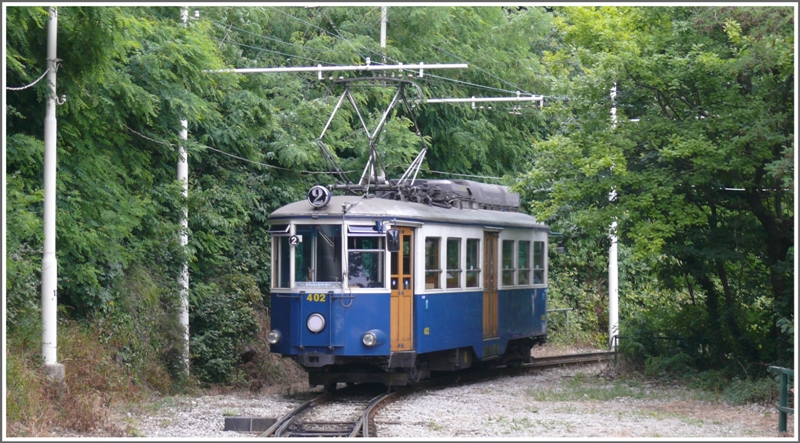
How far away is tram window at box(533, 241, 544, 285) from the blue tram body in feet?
11.1

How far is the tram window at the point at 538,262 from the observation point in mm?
20250

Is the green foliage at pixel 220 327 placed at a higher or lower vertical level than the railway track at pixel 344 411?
higher

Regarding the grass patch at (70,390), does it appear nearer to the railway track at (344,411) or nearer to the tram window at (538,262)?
the railway track at (344,411)

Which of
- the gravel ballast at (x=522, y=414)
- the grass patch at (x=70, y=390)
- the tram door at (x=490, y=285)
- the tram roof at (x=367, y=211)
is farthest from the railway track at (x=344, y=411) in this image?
the tram roof at (x=367, y=211)

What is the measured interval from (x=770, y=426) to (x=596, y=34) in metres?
6.29

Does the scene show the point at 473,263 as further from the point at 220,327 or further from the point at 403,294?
the point at 220,327

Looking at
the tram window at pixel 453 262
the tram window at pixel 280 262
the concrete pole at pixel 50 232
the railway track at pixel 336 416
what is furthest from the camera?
the tram window at pixel 453 262

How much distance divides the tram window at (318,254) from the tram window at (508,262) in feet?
15.2

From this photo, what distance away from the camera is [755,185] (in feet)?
48.2

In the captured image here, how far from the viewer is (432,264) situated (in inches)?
631

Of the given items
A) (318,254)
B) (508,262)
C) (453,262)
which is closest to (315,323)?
(318,254)

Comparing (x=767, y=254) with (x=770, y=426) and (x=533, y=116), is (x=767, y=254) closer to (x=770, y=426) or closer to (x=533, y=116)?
(x=770, y=426)

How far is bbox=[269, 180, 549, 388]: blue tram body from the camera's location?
1484cm

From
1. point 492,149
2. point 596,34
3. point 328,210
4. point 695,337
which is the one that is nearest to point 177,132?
point 328,210
